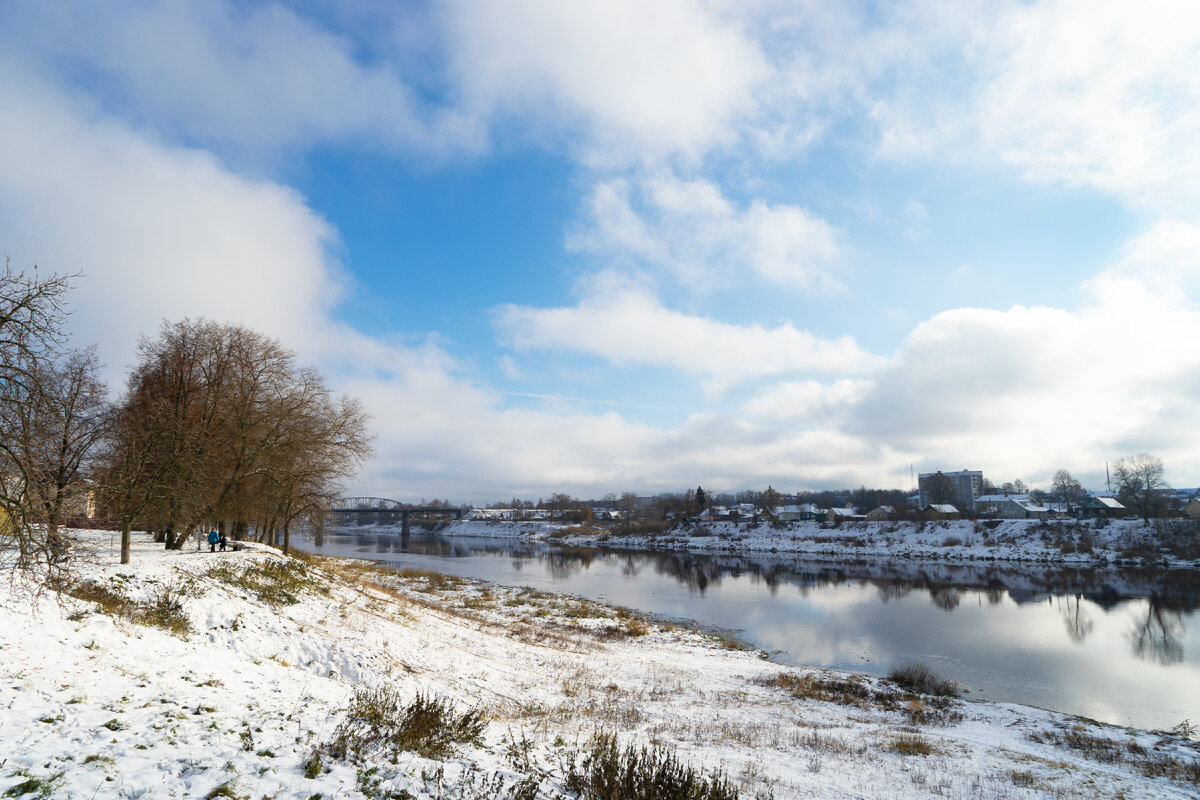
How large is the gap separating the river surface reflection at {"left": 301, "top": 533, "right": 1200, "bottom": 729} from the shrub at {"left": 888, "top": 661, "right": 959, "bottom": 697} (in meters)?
0.98

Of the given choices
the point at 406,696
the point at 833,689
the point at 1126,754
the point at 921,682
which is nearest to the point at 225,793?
the point at 406,696

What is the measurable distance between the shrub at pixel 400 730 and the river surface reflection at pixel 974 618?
2009 centimetres

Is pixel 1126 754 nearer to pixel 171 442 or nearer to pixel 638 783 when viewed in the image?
pixel 638 783

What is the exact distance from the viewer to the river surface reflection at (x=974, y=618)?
23016mm

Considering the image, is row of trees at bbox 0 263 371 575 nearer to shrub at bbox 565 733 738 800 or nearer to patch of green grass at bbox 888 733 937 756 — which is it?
shrub at bbox 565 733 738 800

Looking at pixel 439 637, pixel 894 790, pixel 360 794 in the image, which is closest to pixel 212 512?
pixel 439 637

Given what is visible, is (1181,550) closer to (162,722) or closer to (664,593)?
(664,593)

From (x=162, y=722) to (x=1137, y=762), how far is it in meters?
19.6

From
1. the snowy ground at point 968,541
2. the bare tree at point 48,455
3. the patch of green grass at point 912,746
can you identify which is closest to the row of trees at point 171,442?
the bare tree at point 48,455

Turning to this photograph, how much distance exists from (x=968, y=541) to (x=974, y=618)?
46134mm

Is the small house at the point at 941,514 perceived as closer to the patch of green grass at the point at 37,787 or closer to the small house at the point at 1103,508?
the small house at the point at 1103,508

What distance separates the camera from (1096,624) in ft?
111

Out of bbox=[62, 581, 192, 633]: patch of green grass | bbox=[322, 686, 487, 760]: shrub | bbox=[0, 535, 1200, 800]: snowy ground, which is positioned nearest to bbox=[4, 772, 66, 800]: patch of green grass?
bbox=[0, 535, 1200, 800]: snowy ground

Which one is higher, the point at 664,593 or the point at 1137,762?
the point at 1137,762
